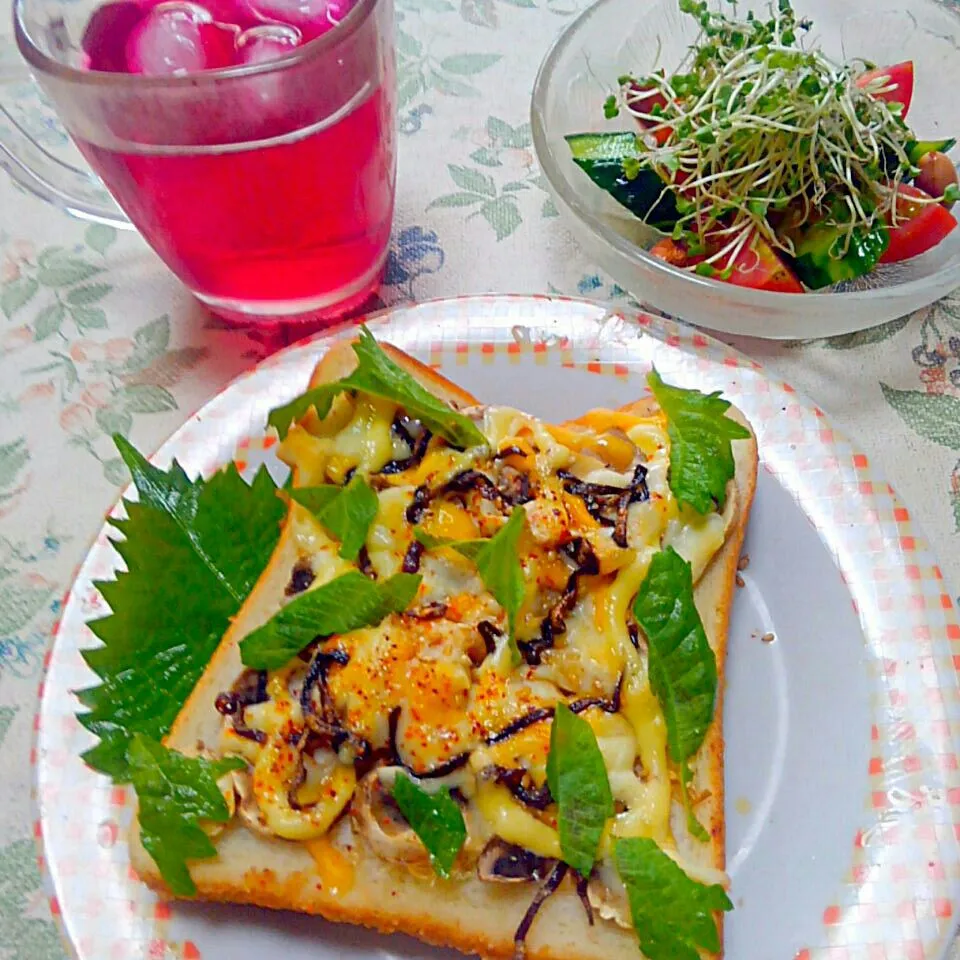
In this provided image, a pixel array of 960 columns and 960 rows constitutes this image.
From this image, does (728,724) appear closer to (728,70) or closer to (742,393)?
(742,393)

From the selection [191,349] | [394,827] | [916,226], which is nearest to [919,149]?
[916,226]

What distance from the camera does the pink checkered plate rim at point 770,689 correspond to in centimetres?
146

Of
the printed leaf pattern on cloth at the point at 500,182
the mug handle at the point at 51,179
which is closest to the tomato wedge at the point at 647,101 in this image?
the printed leaf pattern on cloth at the point at 500,182

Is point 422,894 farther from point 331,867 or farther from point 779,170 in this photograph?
point 779,170

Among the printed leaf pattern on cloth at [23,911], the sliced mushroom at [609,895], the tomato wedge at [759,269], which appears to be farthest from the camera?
the tomato wedge at [759,269]

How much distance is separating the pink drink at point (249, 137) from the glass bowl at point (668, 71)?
458 millimetres

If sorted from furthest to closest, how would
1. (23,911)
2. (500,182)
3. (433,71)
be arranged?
(433,71) < (500,182) < (23,911)

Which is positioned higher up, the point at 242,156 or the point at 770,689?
the point at 242,156

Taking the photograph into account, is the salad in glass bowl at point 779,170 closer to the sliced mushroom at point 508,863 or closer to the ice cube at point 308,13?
the ice cube at point 308,13

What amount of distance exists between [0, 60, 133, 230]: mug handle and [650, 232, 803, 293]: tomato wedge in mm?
1201

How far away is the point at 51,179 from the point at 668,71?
1.50 m

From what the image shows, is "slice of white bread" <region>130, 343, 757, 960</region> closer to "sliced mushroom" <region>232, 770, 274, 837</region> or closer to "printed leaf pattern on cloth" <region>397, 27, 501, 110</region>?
"sliced mushroom" <region>232, 770, 274, 837</region>

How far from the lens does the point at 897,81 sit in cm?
224

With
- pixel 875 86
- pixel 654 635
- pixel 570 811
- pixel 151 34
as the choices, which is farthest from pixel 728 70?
pixel 570 811
